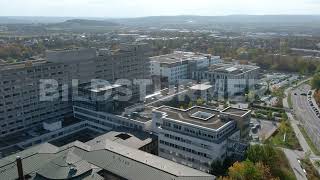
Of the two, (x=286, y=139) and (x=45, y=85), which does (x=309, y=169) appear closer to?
(x=286, y=139)

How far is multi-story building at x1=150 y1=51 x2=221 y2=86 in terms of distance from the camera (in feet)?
224

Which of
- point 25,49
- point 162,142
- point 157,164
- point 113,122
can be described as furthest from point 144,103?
point 25,49

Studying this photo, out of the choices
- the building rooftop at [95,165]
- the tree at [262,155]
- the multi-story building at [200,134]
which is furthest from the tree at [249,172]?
the multi-story building at [200,134]

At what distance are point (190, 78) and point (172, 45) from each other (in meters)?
49.6

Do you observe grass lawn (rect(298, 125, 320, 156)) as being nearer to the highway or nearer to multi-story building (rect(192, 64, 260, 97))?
the highway

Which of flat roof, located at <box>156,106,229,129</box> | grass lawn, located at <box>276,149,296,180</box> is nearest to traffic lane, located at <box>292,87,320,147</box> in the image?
grass lawn, located at <box>276,149,296,180</box>

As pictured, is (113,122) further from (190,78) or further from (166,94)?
(190,78)

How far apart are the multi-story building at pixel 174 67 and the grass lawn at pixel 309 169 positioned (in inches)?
1362

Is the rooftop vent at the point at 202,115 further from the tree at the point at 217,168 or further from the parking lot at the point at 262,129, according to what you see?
the parking lot at the point at 262,129

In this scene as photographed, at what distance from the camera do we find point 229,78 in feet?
206

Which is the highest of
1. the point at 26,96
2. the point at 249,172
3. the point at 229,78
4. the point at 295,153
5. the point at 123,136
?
the point at 26,96

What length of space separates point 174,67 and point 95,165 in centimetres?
4232

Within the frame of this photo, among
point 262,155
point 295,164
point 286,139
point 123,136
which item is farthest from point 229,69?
point 262,155

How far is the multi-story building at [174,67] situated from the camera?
68.2 metres
